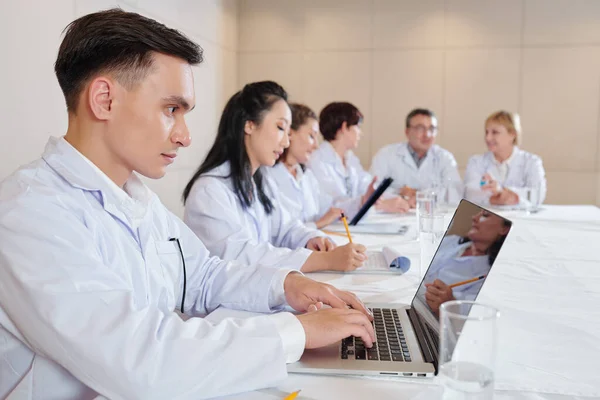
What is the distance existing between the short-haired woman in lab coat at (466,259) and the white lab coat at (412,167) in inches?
126

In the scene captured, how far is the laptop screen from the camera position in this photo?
95 cm

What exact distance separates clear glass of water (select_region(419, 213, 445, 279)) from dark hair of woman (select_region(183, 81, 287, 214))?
74 cm

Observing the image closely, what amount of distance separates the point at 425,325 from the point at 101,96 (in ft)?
2.54

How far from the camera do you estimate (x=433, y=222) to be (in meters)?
1.62

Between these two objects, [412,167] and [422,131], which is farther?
[412,167]

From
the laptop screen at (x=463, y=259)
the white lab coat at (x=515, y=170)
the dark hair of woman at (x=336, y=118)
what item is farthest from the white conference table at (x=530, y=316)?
the dark hair of woman at (x=336, y=118)

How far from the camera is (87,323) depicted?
78 centimetres

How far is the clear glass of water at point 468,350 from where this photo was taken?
650 mm

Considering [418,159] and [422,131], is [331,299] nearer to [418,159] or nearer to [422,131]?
[422,131]

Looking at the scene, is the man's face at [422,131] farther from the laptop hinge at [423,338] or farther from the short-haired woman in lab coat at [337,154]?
the laptop hinge at [423,338]

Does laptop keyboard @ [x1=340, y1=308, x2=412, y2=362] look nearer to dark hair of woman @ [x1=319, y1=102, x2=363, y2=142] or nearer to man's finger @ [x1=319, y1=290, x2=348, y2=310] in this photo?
man's finger @ [x1=319, y1=290, x2=348, y2=310]

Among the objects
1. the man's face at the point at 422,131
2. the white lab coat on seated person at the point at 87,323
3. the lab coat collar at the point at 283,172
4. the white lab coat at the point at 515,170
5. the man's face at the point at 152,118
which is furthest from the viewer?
the man's face at the point at 422,131

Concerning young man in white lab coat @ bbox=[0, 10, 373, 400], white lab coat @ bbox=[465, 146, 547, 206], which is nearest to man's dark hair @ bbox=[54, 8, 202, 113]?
A: young man in white lab coat @ bbox=[0, 10, 373, 400]

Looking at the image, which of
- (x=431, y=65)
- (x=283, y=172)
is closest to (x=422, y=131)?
(x=431, y=65)
